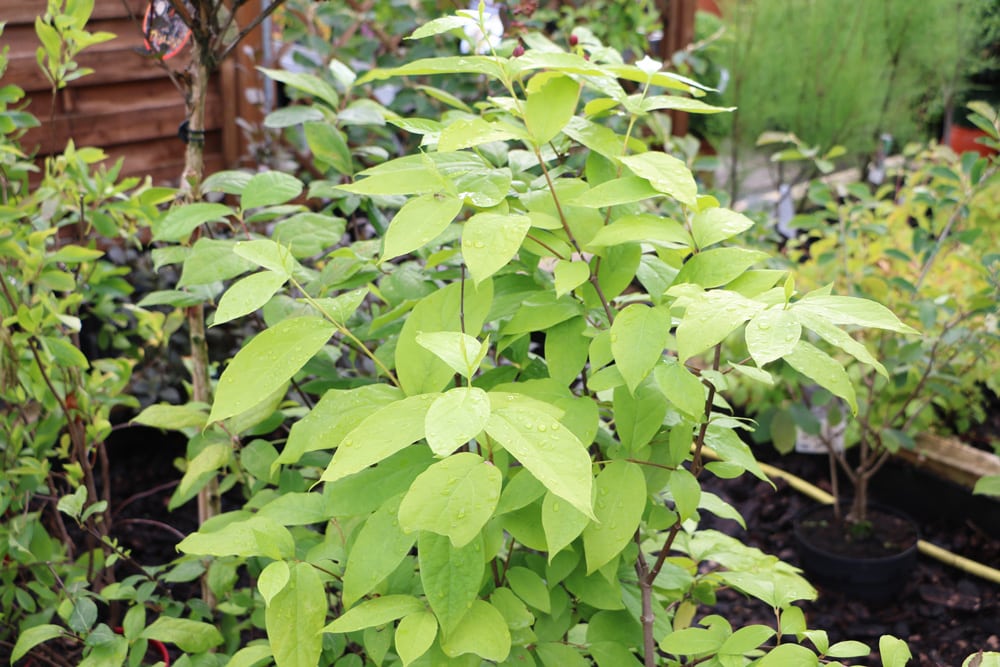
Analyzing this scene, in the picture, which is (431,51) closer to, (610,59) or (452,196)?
(610,59)

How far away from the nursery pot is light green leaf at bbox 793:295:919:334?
68.0 inches

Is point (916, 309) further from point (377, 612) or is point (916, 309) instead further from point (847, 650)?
point (377, 612)

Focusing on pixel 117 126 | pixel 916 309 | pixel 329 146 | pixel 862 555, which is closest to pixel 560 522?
pixel 329 146

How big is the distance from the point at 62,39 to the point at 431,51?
4.39 ft

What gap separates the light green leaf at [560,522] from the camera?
2.50 ft

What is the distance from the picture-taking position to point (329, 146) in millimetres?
1292

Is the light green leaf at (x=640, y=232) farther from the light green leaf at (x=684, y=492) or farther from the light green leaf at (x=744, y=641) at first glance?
the light green leaf at (x=744, y=641)

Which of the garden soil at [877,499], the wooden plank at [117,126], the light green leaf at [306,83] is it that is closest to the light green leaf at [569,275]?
the light green leaf at [306,83]

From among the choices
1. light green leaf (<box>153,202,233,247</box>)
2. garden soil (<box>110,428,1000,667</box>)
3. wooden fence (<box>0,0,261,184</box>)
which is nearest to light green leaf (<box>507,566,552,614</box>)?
light green leaf (<box>153,202,233,247</box>)

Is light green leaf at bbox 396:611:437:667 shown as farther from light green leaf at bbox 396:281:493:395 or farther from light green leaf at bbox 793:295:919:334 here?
light green leaf at bbox 793:295:919:334

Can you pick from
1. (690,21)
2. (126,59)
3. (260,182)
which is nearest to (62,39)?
(260,182)

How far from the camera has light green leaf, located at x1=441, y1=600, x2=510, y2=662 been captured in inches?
31.0

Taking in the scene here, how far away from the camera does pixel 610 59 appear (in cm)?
121

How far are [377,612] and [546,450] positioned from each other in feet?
0.85
